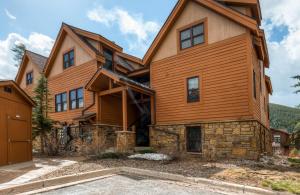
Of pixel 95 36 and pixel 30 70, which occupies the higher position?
pixel 95 36

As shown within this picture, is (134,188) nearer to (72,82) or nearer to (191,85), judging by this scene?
(191,85)

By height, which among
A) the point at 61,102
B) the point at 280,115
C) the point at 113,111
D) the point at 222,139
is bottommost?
the point at 222,139

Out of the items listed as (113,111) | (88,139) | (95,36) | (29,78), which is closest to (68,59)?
(95,36)

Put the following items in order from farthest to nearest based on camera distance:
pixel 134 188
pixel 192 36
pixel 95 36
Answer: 1. pixel 95 36
2. pixel 192 36
3. pixel 134 188

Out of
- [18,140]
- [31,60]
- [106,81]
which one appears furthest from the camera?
[31,60]

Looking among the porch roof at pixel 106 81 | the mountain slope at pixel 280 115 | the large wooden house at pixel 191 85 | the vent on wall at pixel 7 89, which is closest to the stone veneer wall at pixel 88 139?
the large wooden house at pixel 191 85

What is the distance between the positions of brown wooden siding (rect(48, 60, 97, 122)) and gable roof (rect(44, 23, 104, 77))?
Answer: 636 mm

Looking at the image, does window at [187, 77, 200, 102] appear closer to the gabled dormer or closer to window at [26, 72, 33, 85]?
the gabled dormer

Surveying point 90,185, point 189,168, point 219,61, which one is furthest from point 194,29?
point 90,185

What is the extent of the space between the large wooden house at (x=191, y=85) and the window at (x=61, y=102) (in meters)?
0.85

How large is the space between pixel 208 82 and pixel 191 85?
3.70 feet

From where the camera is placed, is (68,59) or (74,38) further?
(68,59)

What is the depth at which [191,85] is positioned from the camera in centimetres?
1448

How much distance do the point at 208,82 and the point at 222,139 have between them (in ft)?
10.2
